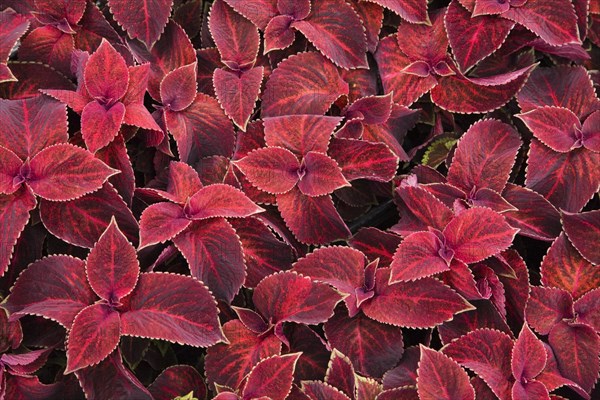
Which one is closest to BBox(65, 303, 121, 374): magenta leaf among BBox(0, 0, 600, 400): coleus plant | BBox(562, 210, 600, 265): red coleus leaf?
BBox(0, 0, 600, 400): coleus plant

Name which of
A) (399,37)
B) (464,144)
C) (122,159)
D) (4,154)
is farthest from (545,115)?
(4,154)

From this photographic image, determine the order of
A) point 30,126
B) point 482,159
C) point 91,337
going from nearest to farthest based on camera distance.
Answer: point 91,337 → point 30,126 → point 482,159

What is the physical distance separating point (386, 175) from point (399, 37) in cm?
29

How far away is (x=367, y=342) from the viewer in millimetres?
1149

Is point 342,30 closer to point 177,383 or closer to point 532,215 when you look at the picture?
point 532,215

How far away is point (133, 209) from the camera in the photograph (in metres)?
1.23

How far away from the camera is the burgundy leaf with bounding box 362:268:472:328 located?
44.1 inches

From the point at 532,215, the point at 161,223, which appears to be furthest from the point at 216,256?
the point at 532,215

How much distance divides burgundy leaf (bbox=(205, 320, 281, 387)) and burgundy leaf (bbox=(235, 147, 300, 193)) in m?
0.22

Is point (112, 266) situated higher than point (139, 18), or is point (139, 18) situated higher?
point (139, 18)

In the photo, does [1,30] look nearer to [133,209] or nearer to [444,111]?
[133,209]

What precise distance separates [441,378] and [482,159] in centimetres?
39

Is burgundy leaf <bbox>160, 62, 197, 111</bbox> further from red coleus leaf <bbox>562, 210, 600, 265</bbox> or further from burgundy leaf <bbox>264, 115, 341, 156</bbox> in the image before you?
red coleus leaf <bbox>562, 210, 600, 265</bbox>

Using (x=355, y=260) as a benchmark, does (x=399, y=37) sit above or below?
above
